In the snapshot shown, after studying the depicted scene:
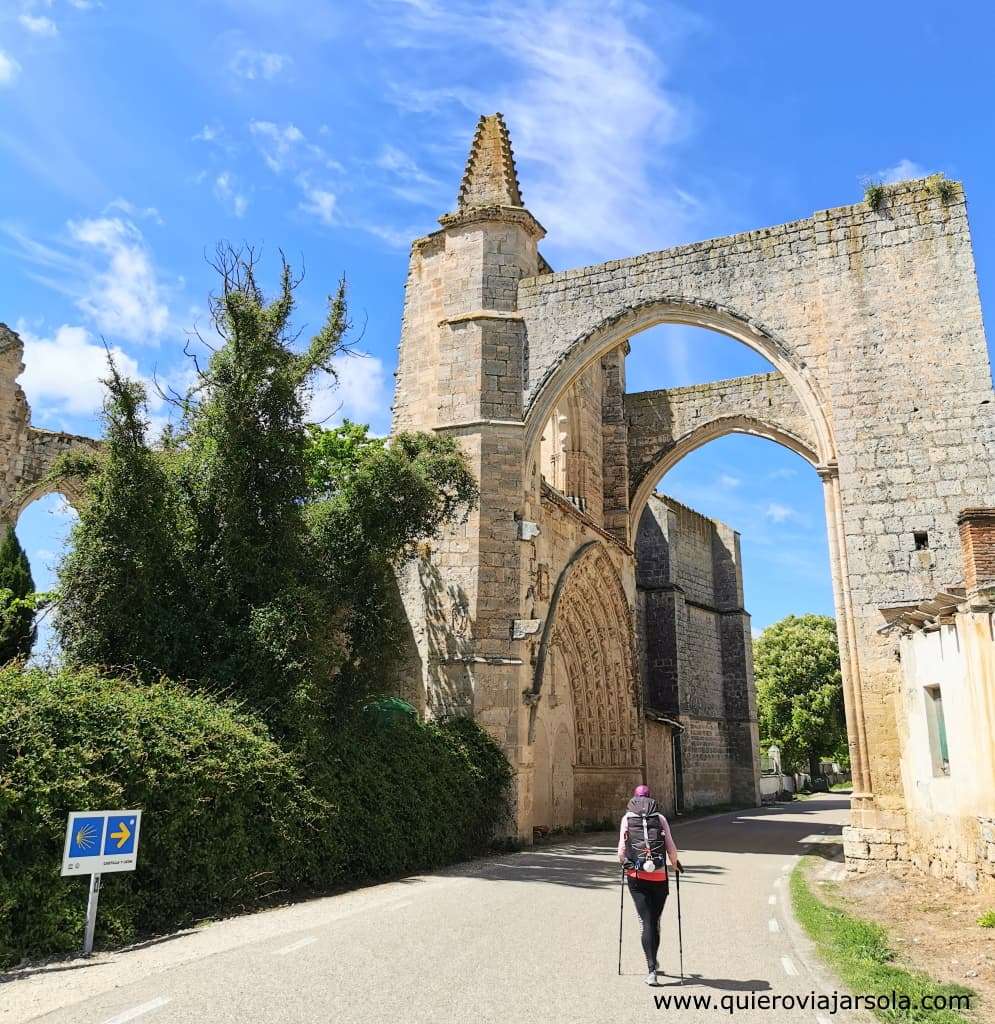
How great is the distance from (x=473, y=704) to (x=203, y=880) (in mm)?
5896

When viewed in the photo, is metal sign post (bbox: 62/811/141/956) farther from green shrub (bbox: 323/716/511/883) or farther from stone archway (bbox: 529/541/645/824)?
stone archway (bbox: 529/541/645/824)

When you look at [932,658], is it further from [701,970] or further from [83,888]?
[83,888]

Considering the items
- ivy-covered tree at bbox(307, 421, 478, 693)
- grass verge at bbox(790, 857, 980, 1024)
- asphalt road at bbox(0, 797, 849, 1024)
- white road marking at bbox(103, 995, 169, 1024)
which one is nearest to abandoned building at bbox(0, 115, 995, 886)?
grass verge at bbox(790, 857, 980, 1024)

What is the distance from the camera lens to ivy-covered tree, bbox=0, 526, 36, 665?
37.2 ft

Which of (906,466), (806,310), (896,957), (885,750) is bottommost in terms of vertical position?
(896,957)

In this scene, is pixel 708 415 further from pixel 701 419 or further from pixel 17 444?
pixel 17 444

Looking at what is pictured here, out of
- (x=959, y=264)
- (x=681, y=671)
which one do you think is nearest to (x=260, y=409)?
(x=959, y=264)

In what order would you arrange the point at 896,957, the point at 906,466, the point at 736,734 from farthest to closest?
the point at 736,734
the point at 906,466
the point at 896,957

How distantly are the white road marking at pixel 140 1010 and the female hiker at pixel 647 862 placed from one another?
237cm

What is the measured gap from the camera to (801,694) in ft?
109

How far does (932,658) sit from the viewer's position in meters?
8.83

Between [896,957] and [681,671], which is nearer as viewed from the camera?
[896,957]

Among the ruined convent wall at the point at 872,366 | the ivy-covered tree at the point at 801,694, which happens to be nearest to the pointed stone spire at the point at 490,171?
the ruined convent wall at the point at 872,366

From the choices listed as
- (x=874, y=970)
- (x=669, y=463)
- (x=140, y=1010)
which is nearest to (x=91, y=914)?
(x=140, y=1010)
